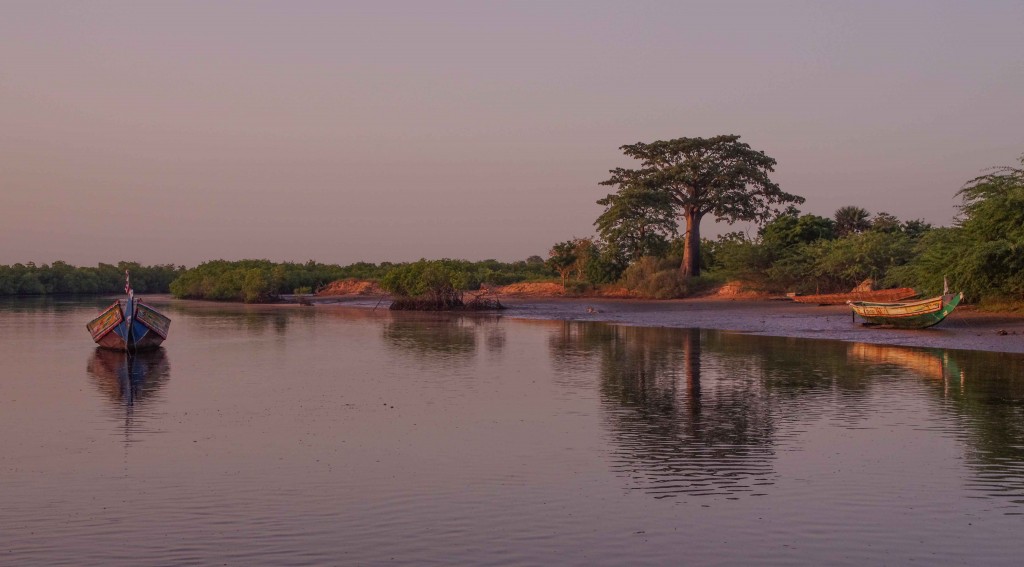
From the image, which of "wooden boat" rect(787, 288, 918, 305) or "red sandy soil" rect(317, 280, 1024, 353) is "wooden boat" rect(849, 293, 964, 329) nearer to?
"red sandy soil" rect(317, 280, 1024, 353)

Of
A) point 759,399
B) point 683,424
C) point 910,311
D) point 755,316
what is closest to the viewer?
point 683,424

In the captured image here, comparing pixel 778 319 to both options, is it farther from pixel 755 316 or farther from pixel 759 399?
pixel 759 399

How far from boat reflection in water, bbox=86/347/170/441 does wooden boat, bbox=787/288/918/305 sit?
30.0 m

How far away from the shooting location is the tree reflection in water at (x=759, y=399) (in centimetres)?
1157

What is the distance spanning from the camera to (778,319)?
40469mm

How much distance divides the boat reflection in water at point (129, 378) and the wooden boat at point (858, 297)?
3002 centimetres

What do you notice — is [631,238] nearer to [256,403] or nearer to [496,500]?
[256,403]

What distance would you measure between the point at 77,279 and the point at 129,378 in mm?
101365

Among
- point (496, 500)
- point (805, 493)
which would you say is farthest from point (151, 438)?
point (805, 493)

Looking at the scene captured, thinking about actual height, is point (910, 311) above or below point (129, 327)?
above

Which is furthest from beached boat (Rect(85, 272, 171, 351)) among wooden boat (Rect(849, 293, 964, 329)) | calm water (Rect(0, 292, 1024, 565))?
wooden boat (Rect(849, 293, 964, 329))

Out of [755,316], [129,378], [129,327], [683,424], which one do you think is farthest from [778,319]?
[129,378]

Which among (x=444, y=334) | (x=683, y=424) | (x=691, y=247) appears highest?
(x=691, y=247)

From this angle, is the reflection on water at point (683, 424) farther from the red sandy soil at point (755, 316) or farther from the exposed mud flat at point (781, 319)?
the red sandy soil at point (755, 316)
